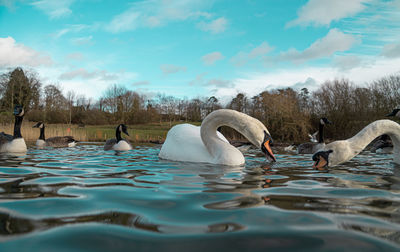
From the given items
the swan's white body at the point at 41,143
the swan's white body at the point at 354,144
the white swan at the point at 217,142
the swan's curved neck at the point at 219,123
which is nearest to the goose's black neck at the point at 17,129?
the swan's white body at the point at 41,143

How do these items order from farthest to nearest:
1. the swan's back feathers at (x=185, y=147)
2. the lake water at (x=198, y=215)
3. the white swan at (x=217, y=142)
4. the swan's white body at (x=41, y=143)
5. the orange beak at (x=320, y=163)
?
the swan's white body at (x=41, y=143)
the swan's back feathers at (x=185, y=147)
the white swan at (x=217, y=142)
the orange beak at (x=320, y=163)
the lake water at (x=198, y=215)

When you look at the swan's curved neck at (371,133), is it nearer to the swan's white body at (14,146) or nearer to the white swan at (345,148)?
the white swan at (345,148)

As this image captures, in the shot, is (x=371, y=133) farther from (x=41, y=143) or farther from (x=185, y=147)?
(x=41, y=143)

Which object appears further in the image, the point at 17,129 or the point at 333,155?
the point at 17,129

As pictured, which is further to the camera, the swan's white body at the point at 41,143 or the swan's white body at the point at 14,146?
the swan's white body at the point at 41,143

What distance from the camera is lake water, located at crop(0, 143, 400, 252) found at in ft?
5.19

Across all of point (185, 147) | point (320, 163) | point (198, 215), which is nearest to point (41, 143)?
point (185, 147)

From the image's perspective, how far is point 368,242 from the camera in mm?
1584

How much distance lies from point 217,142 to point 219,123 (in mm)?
421

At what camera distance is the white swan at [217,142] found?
507 cm

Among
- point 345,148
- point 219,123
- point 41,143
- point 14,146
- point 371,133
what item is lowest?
point 41,143

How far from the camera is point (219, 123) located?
18.6ft

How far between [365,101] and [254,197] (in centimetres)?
2423

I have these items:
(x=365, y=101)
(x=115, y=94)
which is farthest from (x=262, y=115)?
(x=115, y=94)
